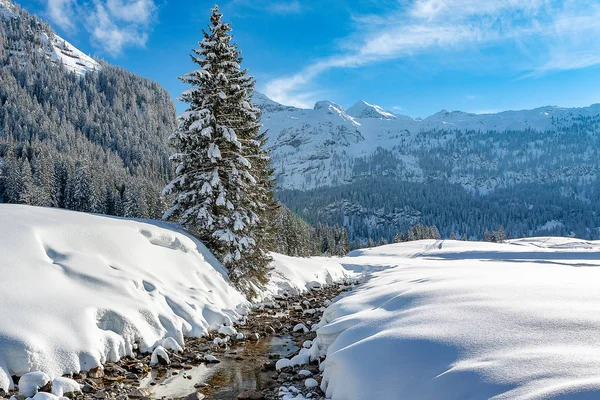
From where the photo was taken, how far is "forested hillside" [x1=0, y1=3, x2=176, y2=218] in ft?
243

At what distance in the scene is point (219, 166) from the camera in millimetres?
17969

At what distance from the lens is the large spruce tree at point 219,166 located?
1741 centimetres

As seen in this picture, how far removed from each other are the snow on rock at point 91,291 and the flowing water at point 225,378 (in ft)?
4.31

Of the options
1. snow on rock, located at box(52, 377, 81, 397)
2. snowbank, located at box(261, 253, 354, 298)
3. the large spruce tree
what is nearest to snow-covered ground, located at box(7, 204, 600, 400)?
snow on rock, located at box(52, 377, 81, 397)

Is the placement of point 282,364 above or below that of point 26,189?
below

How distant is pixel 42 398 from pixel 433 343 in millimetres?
6387

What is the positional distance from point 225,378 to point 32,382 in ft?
12.5

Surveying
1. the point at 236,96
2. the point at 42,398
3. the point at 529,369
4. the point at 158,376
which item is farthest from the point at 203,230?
the point at 529,369

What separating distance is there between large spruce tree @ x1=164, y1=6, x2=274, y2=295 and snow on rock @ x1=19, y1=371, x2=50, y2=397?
10.6 meters

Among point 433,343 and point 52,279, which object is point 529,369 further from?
point 52,279

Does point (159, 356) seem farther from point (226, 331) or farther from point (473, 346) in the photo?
point (473, 346)

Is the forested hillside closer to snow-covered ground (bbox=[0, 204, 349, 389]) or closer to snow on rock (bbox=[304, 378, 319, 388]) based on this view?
snow-covered ground (bbox=[0, 204, 349, 389])

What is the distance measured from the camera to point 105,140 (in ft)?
576

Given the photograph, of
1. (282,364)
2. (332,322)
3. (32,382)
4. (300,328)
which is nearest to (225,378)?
(282,364)
